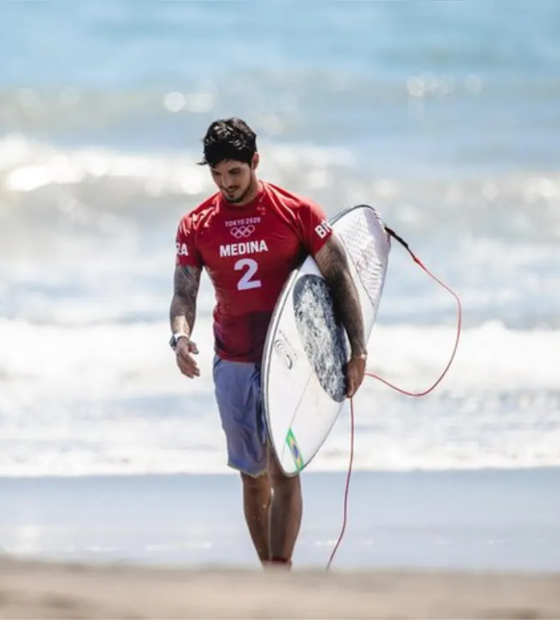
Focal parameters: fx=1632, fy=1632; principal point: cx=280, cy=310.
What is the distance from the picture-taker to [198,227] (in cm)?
559

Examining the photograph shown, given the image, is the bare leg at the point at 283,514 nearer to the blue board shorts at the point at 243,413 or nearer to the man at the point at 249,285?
the man at the point at 249,285

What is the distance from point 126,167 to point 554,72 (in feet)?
26.4

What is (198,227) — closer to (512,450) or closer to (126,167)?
(512,450)

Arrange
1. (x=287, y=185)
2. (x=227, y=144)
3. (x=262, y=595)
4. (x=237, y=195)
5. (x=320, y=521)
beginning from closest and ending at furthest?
(x=262, y=595)
(x=227, y=144)
(x=237, y=195)
(x=320, y=521)
(x=287, y=185)

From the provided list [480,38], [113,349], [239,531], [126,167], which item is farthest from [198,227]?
[480,38]

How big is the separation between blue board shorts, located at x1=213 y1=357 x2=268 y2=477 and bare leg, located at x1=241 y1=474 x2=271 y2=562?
0.21ft

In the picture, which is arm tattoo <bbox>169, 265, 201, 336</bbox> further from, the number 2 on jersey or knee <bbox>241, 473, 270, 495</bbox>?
knee <bbox>241, 473, 270, 495</bbox>

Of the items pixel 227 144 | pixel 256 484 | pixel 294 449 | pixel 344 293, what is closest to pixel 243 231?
pixel 227 144

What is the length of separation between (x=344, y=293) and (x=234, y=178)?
590 mm

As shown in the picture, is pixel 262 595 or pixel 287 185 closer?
pixel 262 595

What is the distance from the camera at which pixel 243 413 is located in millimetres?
5590

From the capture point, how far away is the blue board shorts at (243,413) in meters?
5.57

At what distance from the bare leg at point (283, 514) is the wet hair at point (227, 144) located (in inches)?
38.4

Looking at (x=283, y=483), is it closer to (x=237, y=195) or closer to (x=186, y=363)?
(x=186, y=363)
